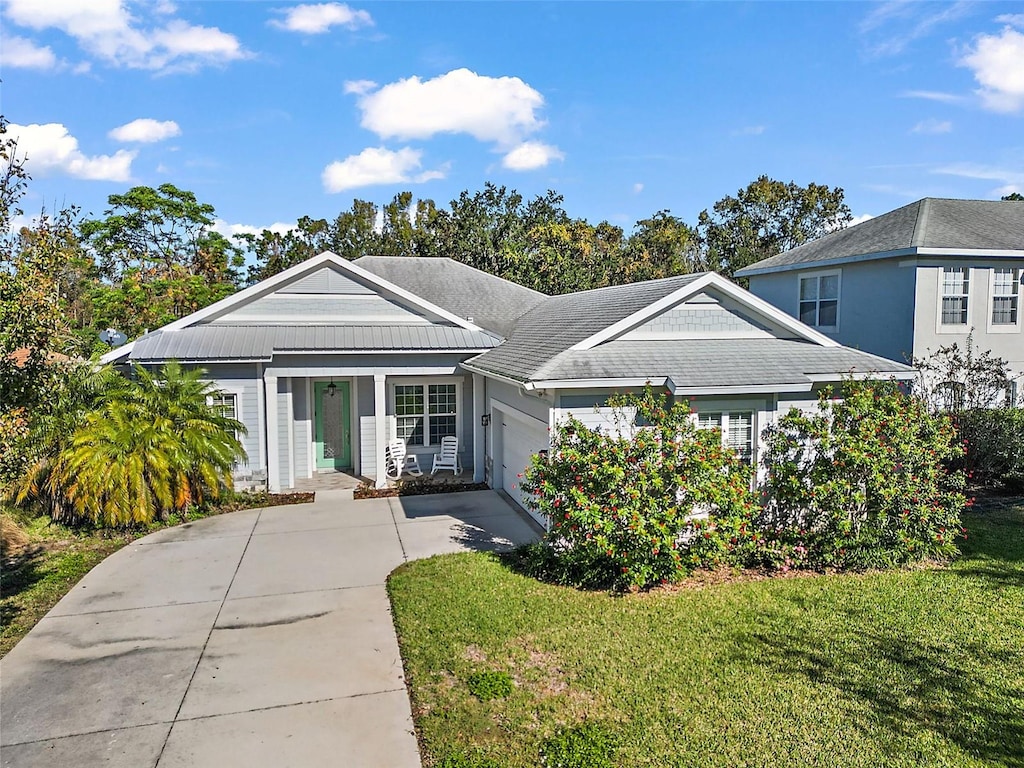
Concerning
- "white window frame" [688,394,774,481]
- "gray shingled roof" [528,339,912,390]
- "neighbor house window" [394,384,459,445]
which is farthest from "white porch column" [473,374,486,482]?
"white window frame" [688,394,774,481]

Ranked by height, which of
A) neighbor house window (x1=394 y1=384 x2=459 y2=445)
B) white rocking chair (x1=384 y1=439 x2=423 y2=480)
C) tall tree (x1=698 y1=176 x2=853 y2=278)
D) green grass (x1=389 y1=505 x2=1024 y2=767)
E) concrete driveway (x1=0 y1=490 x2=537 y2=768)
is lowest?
concrete driveway (x1=0 y1=490 x2=537 y2=768)

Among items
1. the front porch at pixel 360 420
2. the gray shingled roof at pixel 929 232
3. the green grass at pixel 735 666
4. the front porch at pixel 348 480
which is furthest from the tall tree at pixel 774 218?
the green grass at pixel 735 666

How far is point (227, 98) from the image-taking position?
15547 millimetres

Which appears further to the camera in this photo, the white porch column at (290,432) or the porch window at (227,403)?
the white porch column at (290,432)

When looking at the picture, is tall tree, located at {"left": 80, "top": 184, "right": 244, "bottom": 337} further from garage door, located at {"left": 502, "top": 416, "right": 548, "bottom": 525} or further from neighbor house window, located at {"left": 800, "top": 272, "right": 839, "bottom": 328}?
neighbor house window, located at {"left": 800, "top": 272, "right": 839, "bottom": 328}

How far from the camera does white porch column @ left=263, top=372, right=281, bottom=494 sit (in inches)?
552

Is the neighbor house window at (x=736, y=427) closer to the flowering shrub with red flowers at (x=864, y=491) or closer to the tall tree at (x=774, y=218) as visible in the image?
the flowering shrub with red flowers at (x=864, y=491)

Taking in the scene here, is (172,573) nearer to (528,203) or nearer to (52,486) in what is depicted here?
(52,486)

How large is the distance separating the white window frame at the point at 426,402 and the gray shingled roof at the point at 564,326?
1428 mm

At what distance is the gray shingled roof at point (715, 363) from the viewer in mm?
10414

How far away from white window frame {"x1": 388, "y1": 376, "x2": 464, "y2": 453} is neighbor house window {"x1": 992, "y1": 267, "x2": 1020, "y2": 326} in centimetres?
1262

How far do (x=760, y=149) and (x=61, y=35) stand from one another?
22.2 metres

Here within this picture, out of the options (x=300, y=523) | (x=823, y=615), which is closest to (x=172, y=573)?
(x=300, y=523)

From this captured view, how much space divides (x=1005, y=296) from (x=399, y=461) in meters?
14.7
